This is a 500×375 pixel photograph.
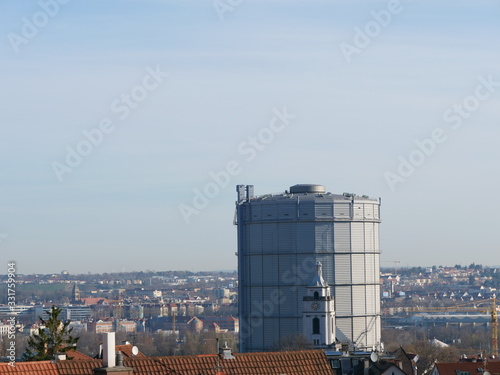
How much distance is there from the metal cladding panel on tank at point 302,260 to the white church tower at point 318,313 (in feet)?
9.18

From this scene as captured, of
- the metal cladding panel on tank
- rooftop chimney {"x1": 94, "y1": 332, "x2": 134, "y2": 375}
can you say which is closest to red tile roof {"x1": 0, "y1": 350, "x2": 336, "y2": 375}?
rooftop chimney {"x1": 94, "y1": 332, "x2": 134, "y2": 375}

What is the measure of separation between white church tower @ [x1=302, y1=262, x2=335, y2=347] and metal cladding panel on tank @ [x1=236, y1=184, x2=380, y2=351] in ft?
9.18

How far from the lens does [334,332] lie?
91.8 meters

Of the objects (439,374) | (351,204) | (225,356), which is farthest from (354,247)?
(225,356)

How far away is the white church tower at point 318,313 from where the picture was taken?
89.1 metres

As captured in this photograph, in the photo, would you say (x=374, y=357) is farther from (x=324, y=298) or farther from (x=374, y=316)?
(x=374, y=316)

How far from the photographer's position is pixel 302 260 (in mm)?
94750

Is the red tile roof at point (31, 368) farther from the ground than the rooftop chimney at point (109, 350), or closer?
closer

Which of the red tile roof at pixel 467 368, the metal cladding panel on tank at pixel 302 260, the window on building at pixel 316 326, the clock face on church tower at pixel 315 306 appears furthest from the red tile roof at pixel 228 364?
the metal cladding panel on tank at pixel 302 260

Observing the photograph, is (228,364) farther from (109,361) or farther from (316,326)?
(316,326)

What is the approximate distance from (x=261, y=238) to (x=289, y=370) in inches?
2509

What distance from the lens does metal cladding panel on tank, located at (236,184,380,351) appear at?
311 ft

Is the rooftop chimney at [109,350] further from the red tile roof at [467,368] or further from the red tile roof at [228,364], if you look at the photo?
the red tile roof at [467,368]

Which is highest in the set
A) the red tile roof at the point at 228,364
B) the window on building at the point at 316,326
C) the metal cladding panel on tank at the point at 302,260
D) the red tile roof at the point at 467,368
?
the metal cladding panel on tank at the point at 302,260
